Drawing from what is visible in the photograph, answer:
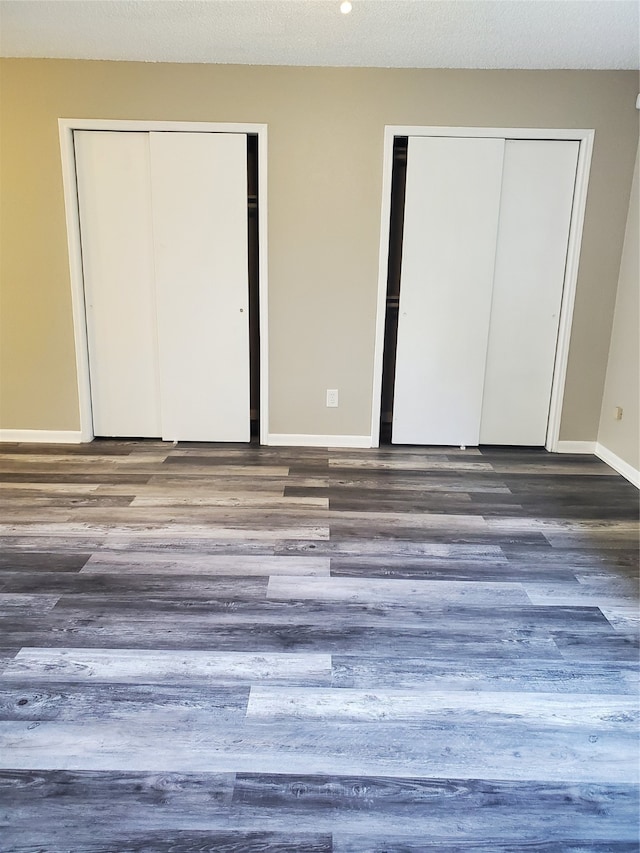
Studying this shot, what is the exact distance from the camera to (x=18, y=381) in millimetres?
3793

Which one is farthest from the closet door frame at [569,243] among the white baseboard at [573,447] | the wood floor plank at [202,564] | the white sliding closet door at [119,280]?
the wood floor plank at [202,564]

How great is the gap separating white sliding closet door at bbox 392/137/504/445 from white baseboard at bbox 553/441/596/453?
1.89 ft

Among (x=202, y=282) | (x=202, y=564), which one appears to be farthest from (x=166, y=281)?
(x=202, y=564)

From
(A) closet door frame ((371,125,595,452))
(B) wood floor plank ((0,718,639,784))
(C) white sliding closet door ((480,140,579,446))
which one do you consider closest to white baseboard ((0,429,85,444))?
(A) closet door frame ((371,125,595,452))

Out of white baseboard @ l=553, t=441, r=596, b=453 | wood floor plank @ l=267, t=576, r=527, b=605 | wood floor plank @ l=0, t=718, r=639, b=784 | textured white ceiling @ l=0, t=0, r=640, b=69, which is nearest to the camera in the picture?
wood floor plank @ l=0, t=718, r=639, b=784

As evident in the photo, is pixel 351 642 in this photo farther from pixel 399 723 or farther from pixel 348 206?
pixel 348 206

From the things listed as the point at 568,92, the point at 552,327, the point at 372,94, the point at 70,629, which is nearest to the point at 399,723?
the point at 70,629

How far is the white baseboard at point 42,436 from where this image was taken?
12.7 feet

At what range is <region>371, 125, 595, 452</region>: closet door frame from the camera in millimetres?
3396

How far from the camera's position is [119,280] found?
145 inches

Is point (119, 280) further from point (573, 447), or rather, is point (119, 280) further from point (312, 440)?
point (573, 447)

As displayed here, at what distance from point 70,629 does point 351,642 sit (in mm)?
979

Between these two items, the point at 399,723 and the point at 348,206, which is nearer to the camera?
the point at 399,723

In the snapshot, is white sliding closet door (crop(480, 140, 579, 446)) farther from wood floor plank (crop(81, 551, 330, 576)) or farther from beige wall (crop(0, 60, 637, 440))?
wood floor plank (crop(81, 551, 330, 576))
